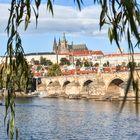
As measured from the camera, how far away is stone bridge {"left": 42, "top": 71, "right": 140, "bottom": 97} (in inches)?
1736

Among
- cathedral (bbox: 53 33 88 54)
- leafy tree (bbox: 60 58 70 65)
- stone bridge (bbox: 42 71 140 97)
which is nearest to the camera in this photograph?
stone bridge (bbox: 42 71 140 97)

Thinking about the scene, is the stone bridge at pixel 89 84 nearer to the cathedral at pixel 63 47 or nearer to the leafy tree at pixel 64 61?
the leafy tree at pixel 64 61

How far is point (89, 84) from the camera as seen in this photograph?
49844mm

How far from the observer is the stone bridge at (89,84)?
4411 cm

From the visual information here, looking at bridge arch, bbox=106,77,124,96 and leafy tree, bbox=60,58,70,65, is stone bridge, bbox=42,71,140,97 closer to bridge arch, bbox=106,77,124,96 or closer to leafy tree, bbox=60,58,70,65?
bridge arch, bbox=106,77,124,96

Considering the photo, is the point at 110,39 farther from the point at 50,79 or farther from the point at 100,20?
the point at 50,79

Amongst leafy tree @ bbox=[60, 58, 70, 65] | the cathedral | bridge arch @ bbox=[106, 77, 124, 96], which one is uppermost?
the cathedral

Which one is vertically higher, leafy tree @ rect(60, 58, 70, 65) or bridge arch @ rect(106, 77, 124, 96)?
leafy tree @ rect(60, 58, 70, 65)

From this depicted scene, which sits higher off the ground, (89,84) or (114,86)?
(89,84)

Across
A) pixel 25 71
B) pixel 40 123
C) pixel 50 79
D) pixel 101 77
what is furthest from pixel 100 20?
pixel 50 79

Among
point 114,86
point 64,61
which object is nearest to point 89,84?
point 114,86

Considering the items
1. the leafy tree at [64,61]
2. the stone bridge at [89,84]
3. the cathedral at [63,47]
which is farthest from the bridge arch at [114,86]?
the cathedral at [63,47]

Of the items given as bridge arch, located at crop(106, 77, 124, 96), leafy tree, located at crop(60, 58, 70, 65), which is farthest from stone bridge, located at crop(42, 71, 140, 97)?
leafy tree, located at crop(60, 58, 70, 65)

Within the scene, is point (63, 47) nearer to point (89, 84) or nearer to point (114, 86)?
point (89, 84)
